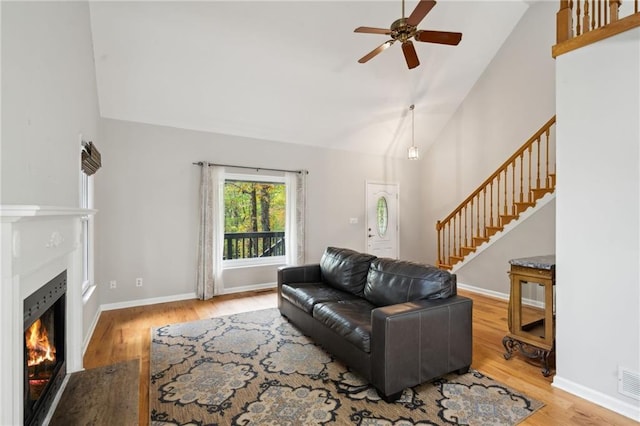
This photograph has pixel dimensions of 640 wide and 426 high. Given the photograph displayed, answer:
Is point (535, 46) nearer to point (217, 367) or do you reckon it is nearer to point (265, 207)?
point (265, 207)

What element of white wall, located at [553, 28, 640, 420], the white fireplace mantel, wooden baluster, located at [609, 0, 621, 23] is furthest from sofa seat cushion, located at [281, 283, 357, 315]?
wooden baluster, located at [609, 0, 621, 23]

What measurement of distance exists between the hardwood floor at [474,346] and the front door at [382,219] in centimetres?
222

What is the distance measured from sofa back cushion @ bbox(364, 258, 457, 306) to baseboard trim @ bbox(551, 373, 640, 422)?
979 millimetres

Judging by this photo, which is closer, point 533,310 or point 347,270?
point 533,310

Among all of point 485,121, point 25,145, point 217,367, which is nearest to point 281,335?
point 217,367

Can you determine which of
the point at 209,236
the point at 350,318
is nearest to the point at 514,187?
the point at 350,318

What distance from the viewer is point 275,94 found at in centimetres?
476

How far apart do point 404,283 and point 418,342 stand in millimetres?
598

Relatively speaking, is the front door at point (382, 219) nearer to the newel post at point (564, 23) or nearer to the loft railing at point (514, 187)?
the loft railing at point (514, 187)

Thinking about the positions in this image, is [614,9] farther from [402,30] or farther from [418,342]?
[418,342]

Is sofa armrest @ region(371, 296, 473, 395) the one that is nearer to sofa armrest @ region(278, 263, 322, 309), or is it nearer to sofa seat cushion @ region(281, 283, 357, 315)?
sofa seat cushion @ region(281, 283, 357, 315)

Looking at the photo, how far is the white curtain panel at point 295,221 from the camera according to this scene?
556 cm

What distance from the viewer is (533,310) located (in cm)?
279

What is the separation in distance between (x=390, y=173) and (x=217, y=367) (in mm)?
5339
